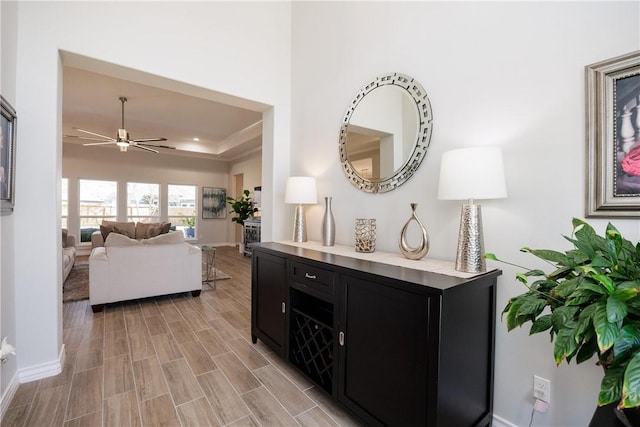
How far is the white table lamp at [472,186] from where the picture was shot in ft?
4.46

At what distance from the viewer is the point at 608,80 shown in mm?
1215

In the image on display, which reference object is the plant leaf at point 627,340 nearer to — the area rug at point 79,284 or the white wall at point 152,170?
the area rug at point 79,284

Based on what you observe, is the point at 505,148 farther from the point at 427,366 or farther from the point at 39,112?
the point at 39,112

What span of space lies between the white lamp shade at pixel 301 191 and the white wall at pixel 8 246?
1.85 m

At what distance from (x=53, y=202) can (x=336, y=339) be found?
2.13m

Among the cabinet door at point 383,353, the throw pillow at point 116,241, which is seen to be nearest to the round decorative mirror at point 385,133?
the cabinet door at point 383,353

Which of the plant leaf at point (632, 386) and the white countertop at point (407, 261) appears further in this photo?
the white countertop at point (407, 261)

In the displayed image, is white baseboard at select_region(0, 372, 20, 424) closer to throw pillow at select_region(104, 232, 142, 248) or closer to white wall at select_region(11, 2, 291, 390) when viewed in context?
white wall at select_region(11, 2, 291, 390)

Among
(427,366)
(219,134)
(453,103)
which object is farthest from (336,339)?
(219,134)

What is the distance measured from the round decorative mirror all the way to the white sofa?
2.55 m

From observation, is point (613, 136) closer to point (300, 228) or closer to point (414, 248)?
point (414, 248)

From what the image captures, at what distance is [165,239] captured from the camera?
12.0 ft

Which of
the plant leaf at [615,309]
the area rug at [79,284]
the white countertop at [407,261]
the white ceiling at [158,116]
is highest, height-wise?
the white ceiling at [158,116]

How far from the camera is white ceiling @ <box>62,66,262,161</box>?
4062 mm
